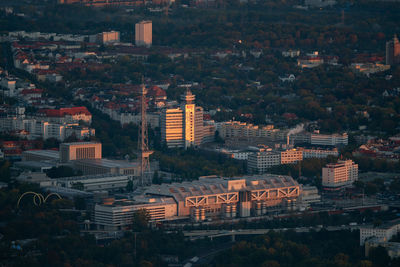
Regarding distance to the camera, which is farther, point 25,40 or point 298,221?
point 25,40

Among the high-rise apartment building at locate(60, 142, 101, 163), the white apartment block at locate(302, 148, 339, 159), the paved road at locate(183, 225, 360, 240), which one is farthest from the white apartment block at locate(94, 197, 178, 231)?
the white apartment block at locate(302, 148, 339, 159)

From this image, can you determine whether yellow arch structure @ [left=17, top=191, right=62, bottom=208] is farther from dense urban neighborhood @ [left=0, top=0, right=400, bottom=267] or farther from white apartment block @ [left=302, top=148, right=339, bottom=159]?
white apartment block @ [left=302, top=148, right=339, bottom=159]

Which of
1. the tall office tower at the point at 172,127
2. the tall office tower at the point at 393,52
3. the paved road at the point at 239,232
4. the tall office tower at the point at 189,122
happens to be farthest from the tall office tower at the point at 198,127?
the tall office tower at the point at 393,52

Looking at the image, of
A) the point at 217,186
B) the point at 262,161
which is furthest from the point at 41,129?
the point at 217,186

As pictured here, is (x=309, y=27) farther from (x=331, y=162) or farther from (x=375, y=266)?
(x=375, y=266)

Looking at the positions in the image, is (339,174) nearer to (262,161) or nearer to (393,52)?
(262,161)

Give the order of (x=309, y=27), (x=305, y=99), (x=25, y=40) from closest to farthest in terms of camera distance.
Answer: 1. (x=305, y=99)
2. (x=25, y=40)
3. (x=309, y=27)

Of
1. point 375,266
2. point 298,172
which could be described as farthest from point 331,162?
point 375,266

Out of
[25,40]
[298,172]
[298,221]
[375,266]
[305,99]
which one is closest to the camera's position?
[375,266]
